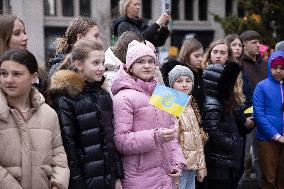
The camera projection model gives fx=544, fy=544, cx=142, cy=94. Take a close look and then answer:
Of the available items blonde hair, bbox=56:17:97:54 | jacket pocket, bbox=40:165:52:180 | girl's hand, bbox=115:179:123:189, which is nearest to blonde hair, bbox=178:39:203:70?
blonde hair, bbox=56:17:97:54

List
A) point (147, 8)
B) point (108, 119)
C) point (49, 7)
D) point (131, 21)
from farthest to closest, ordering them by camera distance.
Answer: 1. point (147, 8)
2. point (49, 7)
3. point (131, 21)
4. point (108, 119)

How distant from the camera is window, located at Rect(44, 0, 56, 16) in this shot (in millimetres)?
32969

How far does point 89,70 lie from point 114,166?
31.8 inches

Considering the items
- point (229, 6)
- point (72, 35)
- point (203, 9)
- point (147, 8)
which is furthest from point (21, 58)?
point (229, 6)

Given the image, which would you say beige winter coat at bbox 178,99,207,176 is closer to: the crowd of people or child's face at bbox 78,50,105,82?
the crowd of people

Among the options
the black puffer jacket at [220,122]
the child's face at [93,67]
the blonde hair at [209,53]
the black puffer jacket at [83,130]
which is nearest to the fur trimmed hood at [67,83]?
the black puffer jacket at [83,130]

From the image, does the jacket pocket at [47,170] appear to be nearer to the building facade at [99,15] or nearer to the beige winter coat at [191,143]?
the beige winter coat at [191,143]

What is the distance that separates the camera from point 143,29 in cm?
763

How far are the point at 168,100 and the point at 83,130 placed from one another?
735 mm

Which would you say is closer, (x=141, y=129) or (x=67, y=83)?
(x=67, y=83)

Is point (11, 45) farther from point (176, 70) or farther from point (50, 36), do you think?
point (50, 36)

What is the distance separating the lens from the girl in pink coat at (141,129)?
451 centimetres

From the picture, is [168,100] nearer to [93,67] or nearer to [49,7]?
[93,67]

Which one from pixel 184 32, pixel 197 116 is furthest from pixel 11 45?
pixel 184 32
